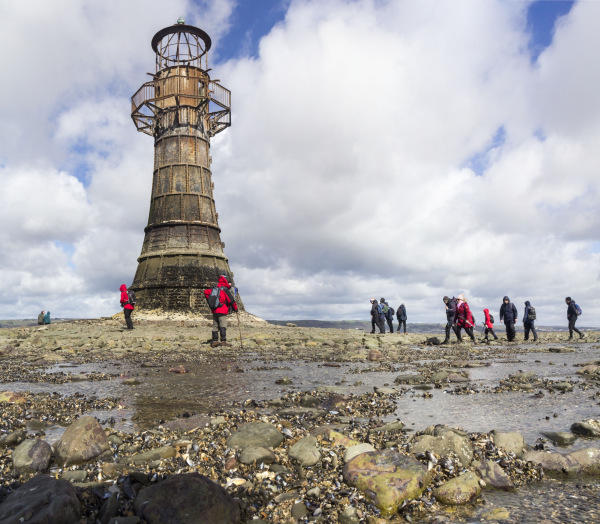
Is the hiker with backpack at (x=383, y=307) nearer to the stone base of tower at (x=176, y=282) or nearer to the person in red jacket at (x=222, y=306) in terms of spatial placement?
the stone base of tower at (x=176, y=282)

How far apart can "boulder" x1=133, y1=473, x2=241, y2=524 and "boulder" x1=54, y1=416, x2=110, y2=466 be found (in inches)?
57.5

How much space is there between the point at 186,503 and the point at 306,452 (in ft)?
4.97

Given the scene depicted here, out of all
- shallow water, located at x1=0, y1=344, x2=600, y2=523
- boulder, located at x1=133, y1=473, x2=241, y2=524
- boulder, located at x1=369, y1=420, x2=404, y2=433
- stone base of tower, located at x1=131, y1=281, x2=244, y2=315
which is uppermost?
stone base of tower, located at x1=131, y1=281, x2=244, y2=315

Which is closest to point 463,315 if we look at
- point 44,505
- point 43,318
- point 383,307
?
point 383,307

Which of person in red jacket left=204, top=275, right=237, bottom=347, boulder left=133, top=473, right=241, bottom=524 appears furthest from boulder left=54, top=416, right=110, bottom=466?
person in red jacket left=204, top=275, right=237, bottom=347

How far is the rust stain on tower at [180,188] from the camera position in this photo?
27469 mm

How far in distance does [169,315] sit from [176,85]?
16824 millimetres

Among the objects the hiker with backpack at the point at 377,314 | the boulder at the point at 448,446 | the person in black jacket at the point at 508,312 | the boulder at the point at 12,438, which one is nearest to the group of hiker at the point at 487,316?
the person in black jacket at the point at 508,312

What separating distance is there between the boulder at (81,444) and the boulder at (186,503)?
1.46 meters

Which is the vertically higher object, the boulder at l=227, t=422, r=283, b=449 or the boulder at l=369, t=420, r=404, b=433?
the boulder at l=227, t=422, r=283, b=449

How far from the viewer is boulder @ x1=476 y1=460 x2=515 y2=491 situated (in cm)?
350

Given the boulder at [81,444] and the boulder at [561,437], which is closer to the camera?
the boulder at [81,444]

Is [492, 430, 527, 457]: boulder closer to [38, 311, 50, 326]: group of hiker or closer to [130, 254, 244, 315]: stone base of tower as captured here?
[130, 254, 244, 315]: stone base of tower

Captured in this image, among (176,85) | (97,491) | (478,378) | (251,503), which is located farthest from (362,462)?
(176,85)
